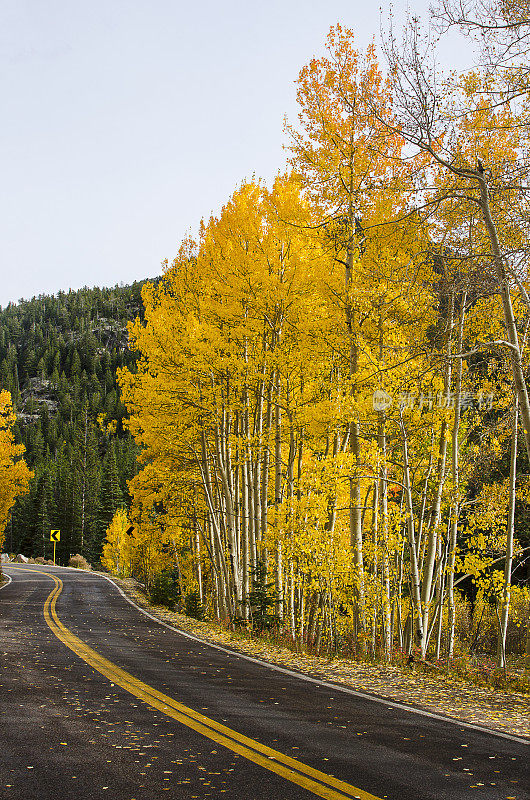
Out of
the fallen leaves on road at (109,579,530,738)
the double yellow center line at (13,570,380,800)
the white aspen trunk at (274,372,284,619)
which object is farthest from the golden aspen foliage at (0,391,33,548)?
the double yellow center line at (13,570,380,800)

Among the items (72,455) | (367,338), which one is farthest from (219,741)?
(72,455)

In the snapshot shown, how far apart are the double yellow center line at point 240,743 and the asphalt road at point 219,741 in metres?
0.01

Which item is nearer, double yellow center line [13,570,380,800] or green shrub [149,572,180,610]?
double yellow center line [13,570,380,800]

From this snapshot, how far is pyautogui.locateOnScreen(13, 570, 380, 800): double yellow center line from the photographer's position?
3.60 meters

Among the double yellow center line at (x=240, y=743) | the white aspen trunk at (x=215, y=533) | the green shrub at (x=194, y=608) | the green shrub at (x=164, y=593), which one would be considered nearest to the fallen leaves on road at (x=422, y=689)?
the double yellow center line at (x=240, y=743)

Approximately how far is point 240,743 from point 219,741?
0.16m

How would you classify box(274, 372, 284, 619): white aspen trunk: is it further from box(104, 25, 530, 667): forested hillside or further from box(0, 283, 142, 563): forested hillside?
box(0, 283, 142, 563): forested hillside

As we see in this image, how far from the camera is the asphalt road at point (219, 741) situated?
365cm

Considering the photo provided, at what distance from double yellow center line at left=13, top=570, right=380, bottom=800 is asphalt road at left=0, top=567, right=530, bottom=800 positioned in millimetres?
12

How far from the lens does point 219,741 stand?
4.52m

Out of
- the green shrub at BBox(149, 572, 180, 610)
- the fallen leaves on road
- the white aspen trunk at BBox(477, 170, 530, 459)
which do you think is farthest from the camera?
the green shrub at BBox(149, 572, 180, 610)

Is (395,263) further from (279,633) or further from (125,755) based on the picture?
(125,755)

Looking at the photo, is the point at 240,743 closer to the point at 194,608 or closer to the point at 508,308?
the point at 508,308

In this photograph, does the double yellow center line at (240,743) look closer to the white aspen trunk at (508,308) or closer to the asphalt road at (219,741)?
the asphalt road at (219,741)
